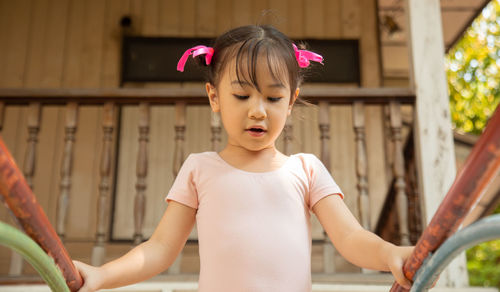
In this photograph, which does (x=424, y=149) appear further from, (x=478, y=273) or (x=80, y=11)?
(x=478, y=273)

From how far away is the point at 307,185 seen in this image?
1292mm

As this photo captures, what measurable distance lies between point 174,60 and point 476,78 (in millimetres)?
11253

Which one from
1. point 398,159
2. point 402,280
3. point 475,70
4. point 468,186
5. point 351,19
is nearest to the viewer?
point 468,186

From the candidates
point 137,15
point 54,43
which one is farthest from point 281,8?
point 54,43

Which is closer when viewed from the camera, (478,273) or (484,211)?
(484,211)

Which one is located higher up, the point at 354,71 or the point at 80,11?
the point at 80,11

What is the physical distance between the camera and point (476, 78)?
14102 millimetres

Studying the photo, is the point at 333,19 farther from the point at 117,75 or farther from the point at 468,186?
the point at 468,186

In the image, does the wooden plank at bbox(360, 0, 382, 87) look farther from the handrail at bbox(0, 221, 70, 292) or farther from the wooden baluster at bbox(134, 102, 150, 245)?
the handrail at bbox(0, 221, 70, 292)

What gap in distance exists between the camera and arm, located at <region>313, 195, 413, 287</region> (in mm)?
940

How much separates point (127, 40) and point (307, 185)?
4259 mm

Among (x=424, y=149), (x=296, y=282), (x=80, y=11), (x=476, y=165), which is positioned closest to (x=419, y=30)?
(x=424, y=149)

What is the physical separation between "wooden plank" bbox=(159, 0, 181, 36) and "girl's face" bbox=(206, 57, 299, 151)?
13.6ft

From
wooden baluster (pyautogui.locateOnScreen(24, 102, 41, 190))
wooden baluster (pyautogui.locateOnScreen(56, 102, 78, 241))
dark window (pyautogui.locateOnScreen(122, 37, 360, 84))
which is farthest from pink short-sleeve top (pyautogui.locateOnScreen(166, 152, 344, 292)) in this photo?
dark window (pyautogui.locateOnScreen(122, 37, 360, 84))
